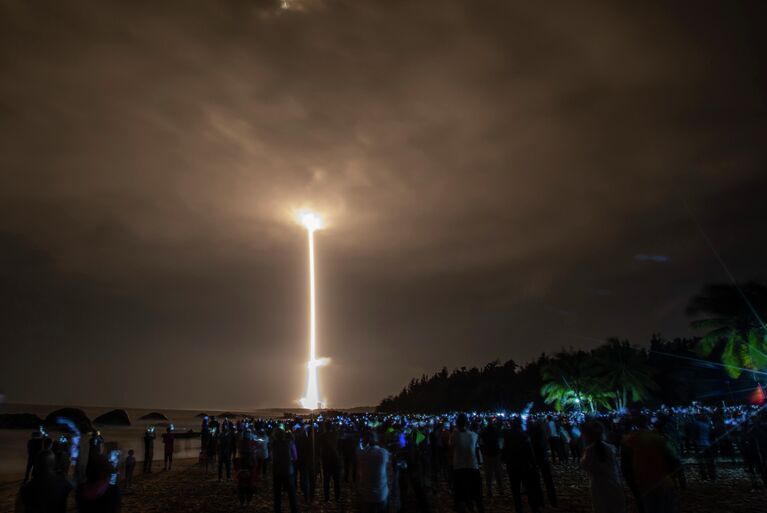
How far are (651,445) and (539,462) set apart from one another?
608 cm

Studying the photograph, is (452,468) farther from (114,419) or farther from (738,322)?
(114,419)

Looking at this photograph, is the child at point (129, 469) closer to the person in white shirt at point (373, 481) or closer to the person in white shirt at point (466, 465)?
the person in white shirt at point (466, 465)

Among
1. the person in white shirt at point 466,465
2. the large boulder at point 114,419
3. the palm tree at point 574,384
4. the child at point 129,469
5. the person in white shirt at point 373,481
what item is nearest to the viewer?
the person in white shirt at point 373,481

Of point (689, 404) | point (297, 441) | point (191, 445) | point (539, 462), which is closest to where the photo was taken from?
point (539, 462)

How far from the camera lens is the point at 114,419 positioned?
87.4 m

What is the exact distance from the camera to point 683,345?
98.5 meters

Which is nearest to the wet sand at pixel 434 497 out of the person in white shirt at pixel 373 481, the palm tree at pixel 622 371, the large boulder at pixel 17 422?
the person in white shirt at pixel 373 481

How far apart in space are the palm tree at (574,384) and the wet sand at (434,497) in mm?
59300

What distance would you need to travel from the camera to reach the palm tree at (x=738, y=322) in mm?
39500

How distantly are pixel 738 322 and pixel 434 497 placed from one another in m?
39.7

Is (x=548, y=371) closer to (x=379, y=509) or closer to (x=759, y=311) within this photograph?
(x=759, y=311)

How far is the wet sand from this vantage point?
38.2 ft

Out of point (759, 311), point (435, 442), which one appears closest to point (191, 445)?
point (435, 442)

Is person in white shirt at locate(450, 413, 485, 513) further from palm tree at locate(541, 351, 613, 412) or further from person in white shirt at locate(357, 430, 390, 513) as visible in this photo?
palm tree at locate(541, 351, 613, 412)
